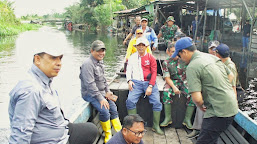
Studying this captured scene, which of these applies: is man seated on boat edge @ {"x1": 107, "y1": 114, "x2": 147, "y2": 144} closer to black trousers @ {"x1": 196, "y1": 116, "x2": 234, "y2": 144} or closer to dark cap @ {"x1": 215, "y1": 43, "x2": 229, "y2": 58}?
black trousers @ {"x1": 196, "y1": 116, "x2": 234, "y2": 144}

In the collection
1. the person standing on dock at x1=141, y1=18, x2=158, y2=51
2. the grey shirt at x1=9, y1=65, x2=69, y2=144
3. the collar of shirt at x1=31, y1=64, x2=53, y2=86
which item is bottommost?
the grey shirt at x1=9, y1=65, x2=69, y2=144

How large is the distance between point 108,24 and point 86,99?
41932 mm

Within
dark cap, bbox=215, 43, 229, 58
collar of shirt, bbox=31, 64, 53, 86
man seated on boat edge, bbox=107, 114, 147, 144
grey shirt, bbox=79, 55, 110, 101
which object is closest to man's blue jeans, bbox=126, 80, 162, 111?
grey shirt, bbox=79, 55, 110, 101

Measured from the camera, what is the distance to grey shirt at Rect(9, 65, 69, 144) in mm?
1806

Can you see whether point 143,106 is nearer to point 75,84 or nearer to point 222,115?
point 222,115

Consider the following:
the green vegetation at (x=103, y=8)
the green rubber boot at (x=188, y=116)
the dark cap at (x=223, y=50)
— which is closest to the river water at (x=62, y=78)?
the green rubber boot at (x=188, y=116)

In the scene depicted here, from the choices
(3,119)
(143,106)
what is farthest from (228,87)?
(3,119)

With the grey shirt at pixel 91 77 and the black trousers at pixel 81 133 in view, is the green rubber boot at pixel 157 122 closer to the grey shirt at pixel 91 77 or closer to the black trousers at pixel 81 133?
the grey shirt at pixel 91 77

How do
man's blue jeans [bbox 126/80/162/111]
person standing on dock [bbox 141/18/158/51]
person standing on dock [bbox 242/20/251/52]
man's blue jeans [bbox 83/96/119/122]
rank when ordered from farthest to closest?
1. person standing on dock [bbox 242/20/251/52]
2. person standing on dock [bbox 141/18/158/51]
3. man's blue jeans [bbox 126/80/162/111]
4. man's blue jeans [bbox 83/96/119/122]

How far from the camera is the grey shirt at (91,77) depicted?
11.2ft

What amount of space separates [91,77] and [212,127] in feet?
5.83

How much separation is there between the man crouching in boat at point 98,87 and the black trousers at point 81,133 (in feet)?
2.02

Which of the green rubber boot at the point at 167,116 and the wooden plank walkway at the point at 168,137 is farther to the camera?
the green rubber boot at the point at 167,116

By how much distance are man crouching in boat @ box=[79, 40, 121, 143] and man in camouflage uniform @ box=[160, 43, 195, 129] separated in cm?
90
